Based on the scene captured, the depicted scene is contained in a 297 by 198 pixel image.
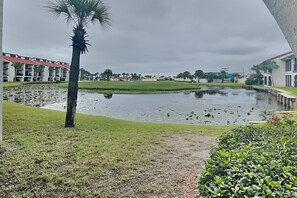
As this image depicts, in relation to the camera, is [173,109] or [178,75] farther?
[178,75]

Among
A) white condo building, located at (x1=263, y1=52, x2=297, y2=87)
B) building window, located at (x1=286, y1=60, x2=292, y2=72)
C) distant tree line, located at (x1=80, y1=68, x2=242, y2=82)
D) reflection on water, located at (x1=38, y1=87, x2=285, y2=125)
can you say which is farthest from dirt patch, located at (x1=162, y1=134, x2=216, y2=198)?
distant tree line, located at (x1=80, y1=68, x2=242, y2=82)

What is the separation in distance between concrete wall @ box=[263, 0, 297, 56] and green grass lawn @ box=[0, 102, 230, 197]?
233 cm

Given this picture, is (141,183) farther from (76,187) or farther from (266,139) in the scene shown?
(266,139)

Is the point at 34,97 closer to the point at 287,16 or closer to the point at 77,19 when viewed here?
the point at 77,19

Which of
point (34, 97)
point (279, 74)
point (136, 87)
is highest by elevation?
point (279, 74)

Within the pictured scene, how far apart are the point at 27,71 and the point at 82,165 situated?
2516 inches

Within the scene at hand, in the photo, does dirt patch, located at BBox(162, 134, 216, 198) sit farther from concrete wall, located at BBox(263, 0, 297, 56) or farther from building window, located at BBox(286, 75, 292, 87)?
building window, located at BBox(286, 75, 292, 87)

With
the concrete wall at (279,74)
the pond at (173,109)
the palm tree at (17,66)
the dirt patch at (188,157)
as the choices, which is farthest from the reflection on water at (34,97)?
the concrete wall at (279,74)

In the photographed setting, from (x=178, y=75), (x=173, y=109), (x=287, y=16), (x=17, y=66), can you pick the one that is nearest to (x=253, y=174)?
(x=287, y=16)

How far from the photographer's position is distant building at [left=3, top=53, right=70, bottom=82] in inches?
2009

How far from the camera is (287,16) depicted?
163cm

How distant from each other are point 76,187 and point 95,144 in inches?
77.1

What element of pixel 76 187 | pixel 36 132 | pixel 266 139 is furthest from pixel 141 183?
pixel 36 132

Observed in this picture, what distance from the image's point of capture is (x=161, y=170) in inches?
149
